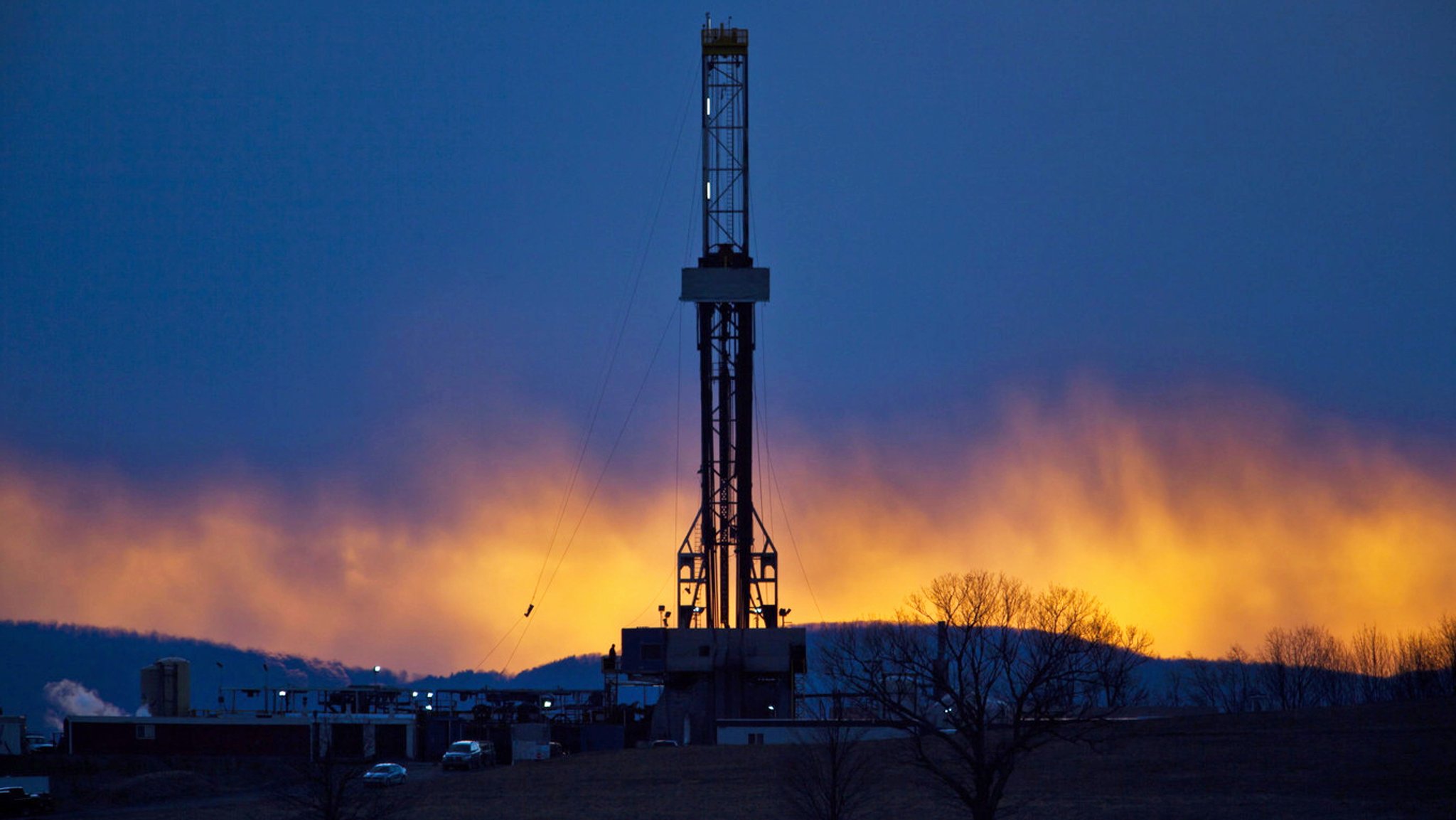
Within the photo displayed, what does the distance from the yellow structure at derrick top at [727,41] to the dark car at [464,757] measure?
33021 mm

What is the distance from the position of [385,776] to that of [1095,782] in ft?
79.1

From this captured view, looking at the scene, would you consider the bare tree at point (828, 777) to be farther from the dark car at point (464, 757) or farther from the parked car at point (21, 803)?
the parked car at point (21, 803)

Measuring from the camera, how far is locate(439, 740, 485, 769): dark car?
59844 mm

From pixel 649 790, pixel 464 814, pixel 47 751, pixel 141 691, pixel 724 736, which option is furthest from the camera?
pixel 141 691

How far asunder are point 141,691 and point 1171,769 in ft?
175

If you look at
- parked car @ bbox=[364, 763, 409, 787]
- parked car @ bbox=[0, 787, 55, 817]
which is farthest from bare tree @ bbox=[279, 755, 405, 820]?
parked car @ bbox=[0, 787, 55, 817]

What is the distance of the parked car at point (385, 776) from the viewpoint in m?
51.9

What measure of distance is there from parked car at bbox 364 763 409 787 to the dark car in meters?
4.96

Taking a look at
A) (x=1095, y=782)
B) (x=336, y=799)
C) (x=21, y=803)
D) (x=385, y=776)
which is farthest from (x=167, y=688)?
(x=1095, y=782)

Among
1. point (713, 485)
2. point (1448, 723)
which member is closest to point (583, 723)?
point (713, 485)

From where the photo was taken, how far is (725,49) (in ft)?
229

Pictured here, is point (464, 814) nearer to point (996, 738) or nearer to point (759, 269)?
point (996, 738)

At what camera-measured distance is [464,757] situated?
60062 millimetres

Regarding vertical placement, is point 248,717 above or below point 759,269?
below
